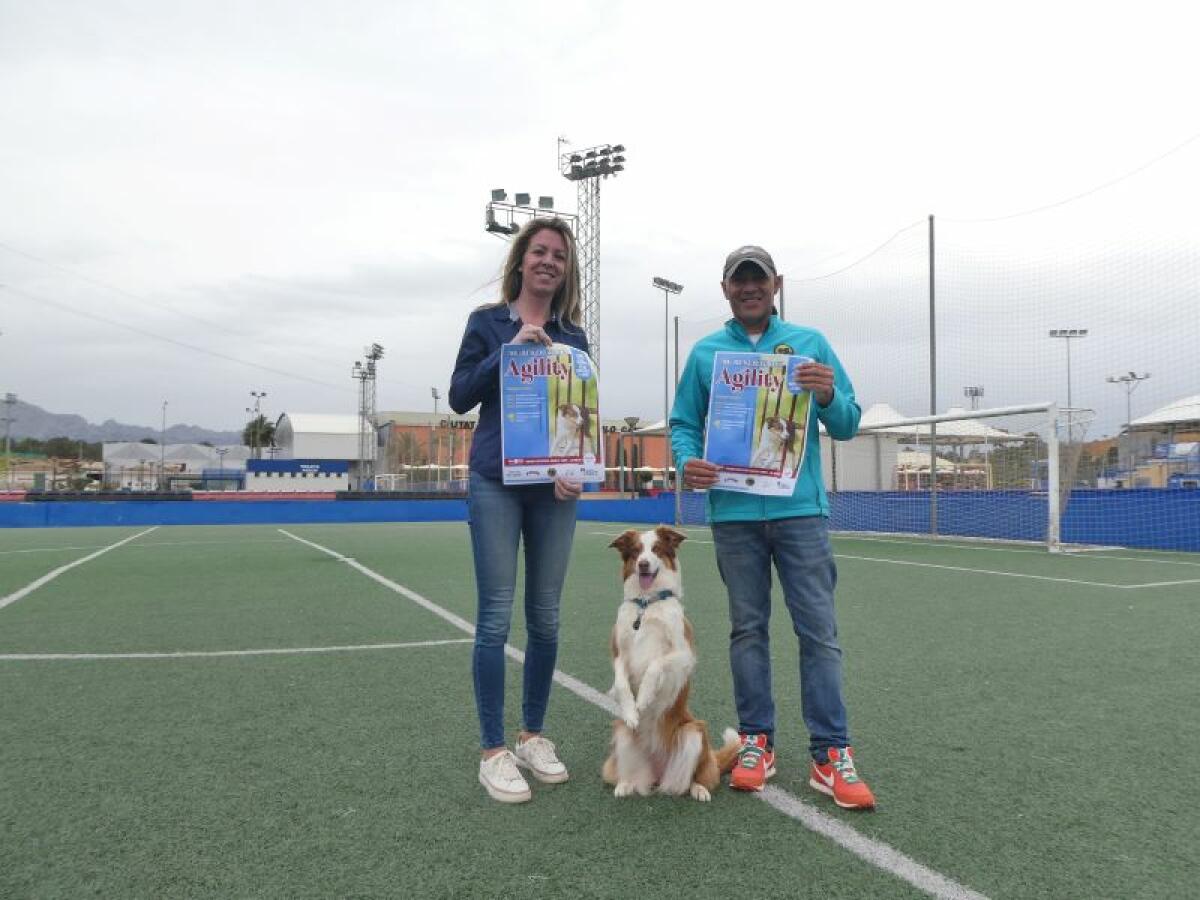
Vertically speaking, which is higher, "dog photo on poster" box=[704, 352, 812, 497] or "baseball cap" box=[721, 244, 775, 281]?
"baseball cap" box=[721, 244, 775, 281]

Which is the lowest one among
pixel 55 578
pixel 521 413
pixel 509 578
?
pixel 55 578

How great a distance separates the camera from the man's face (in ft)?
10.2

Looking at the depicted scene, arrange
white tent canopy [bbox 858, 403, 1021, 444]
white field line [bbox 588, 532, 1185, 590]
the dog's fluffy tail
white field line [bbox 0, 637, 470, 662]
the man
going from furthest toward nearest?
white tent canopy [bbox 858, 403, 1021, 444] → white field line [bbox 588, 532, 1185, 590] → white field line [bbox 0, 637, 470, 662] → the dog's fluffy tail → the man

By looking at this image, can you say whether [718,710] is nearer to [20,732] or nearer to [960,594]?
[20,732]

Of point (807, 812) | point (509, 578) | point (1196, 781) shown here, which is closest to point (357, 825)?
point (509, 578)

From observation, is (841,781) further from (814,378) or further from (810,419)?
(814,378)

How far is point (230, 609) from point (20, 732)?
370 cm

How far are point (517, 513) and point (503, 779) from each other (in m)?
0.94

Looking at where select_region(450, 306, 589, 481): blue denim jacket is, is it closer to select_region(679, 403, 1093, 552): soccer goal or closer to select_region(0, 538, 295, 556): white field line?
select_region(679, 403, 1093, 552): soccer goal

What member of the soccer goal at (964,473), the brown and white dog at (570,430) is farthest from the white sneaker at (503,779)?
the soccer goal at (964,473)

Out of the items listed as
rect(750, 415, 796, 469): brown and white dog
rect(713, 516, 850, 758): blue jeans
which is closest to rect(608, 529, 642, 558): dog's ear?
rect(713, 516, 850, 758): blue jeans

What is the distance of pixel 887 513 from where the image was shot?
16.6 meters

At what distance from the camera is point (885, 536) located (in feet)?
51.7

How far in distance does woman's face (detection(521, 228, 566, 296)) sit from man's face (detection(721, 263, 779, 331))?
2.12 feet
